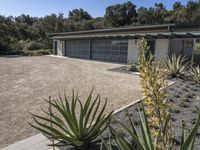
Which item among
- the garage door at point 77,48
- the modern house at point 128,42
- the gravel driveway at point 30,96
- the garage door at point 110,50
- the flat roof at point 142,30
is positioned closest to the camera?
the gravel driveway at point 30,96

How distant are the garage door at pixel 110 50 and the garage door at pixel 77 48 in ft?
3.96

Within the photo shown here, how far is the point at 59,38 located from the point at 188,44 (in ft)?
59.6

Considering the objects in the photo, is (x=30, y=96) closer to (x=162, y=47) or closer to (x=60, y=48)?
(x=162, y=47)

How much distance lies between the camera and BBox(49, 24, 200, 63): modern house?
15.9 metres

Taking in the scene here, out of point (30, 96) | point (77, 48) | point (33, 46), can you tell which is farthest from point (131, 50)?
point (33, 46)

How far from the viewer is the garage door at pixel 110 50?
823 inches

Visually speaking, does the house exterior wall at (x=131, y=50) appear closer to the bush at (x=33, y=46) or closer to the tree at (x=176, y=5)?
the bush at (x=33, y=46)

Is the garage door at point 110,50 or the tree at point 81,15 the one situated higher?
the tree at point 81,15

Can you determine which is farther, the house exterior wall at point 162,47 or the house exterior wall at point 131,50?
the house exterior wall at point 131,50

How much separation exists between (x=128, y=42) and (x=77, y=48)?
9.02 m

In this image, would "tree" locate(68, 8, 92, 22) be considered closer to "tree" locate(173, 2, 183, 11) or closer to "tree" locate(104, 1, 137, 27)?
"tree" locate(104, 1, 137, 27)

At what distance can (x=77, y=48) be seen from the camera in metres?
26.9

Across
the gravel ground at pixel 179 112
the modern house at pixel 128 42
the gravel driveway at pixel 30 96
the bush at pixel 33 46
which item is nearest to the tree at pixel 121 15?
the bush at pixel 33 46

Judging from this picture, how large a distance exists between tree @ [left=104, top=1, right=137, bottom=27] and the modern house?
33813 millimetres
